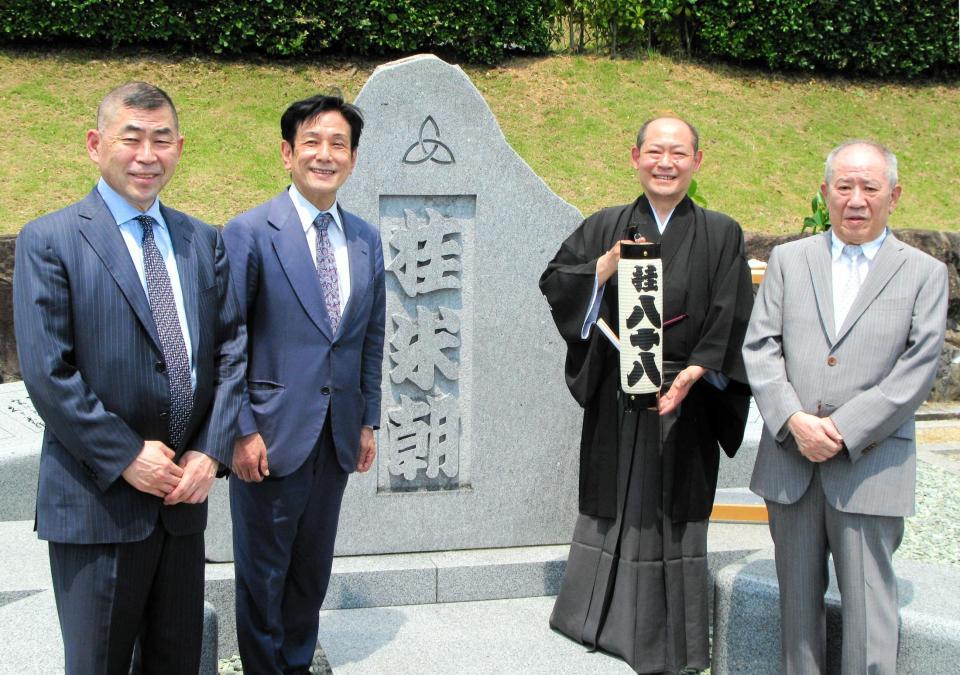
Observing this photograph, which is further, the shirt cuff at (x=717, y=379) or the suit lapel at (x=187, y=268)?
the shirt cuff at (x=717, y=379)

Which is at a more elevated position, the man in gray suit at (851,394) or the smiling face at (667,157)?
the smiling face at (667,157)

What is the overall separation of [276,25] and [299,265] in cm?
832

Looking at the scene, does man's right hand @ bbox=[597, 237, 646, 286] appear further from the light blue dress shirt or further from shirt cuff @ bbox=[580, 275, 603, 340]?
the light blue dress shirt

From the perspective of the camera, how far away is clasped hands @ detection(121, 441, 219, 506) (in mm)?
2525

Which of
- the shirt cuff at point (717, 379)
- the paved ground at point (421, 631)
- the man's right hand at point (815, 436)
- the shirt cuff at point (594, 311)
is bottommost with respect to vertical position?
the paved ground at point (421, 631)

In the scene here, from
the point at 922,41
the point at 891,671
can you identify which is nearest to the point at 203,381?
the point at 891,671

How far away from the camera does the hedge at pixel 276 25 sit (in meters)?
10.3

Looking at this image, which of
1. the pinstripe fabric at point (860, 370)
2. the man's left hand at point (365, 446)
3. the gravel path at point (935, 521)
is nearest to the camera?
the pinstripe fabric at point (860, 370)

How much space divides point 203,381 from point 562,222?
2.15 m

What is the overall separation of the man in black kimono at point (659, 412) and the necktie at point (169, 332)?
5.26 ft

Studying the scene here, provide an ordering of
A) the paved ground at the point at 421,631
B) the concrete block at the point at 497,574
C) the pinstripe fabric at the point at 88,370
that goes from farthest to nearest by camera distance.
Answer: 1. the concrete block at the point at 497,574
2. the paved ground at the point at 421,631
3. the pinstripe fabric at the point at 88,370

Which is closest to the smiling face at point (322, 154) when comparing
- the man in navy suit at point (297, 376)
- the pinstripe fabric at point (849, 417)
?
the man in navy suit at point (297, 376)

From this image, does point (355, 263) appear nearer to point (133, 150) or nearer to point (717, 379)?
point (133, 150)

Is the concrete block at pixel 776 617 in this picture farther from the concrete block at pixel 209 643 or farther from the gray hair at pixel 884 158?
the concrete block at pixel 209 643
